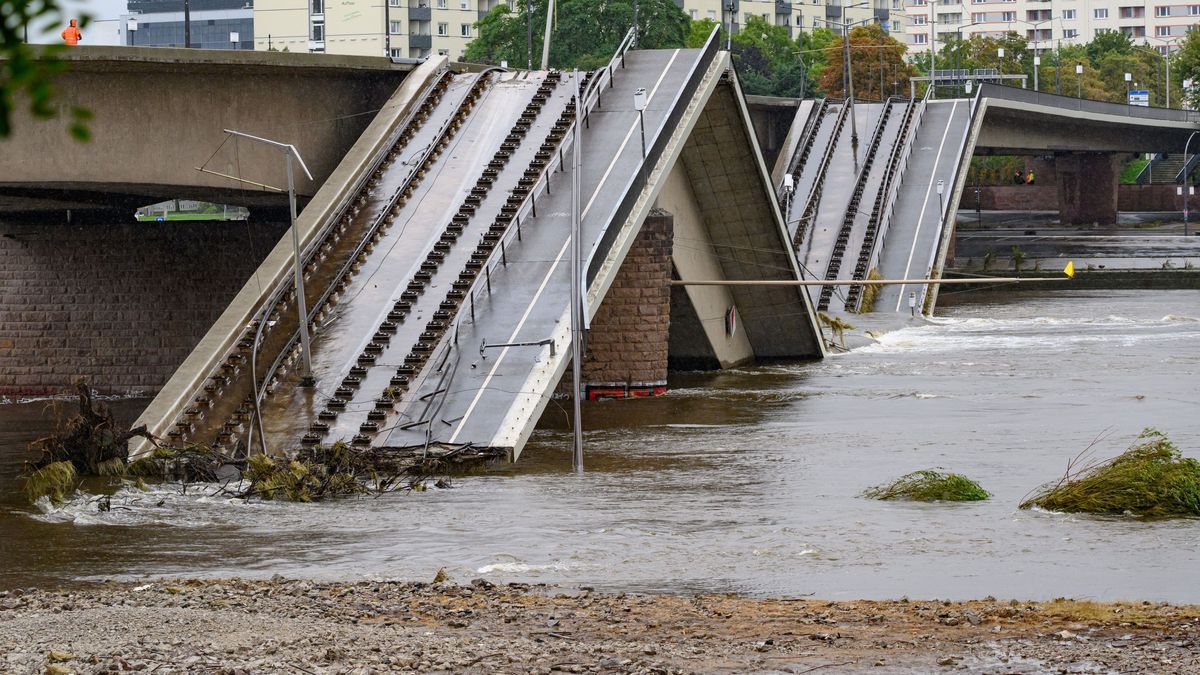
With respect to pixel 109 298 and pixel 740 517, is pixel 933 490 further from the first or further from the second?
pixel 109 298

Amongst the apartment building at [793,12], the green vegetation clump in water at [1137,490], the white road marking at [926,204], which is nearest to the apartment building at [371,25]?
the apartment building at [793,12]

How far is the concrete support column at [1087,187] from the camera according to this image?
11369 centimetres

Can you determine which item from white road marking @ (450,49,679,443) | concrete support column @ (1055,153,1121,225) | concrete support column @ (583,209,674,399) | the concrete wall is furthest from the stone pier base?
concrete support column @ (1055,153,1121,225)

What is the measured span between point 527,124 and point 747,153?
5.56 m

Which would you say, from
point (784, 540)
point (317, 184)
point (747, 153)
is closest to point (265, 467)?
point (784, 540)

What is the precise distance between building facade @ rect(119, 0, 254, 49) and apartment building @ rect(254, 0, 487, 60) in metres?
24.6

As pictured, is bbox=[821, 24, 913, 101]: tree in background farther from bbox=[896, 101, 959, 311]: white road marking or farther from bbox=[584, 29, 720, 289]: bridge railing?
bbox=[584, 29, 720, 289]: bridge railing

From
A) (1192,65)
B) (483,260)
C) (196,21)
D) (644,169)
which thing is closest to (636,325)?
(644,169)

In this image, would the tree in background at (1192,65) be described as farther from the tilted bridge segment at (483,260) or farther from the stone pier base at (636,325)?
the stone pier base at (636,325)

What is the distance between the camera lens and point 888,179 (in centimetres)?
6906

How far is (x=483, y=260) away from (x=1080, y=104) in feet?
207

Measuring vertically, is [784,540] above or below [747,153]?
below

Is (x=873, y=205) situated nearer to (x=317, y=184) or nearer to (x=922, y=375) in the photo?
(x=922, y=375)

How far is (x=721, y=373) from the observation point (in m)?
46.5
